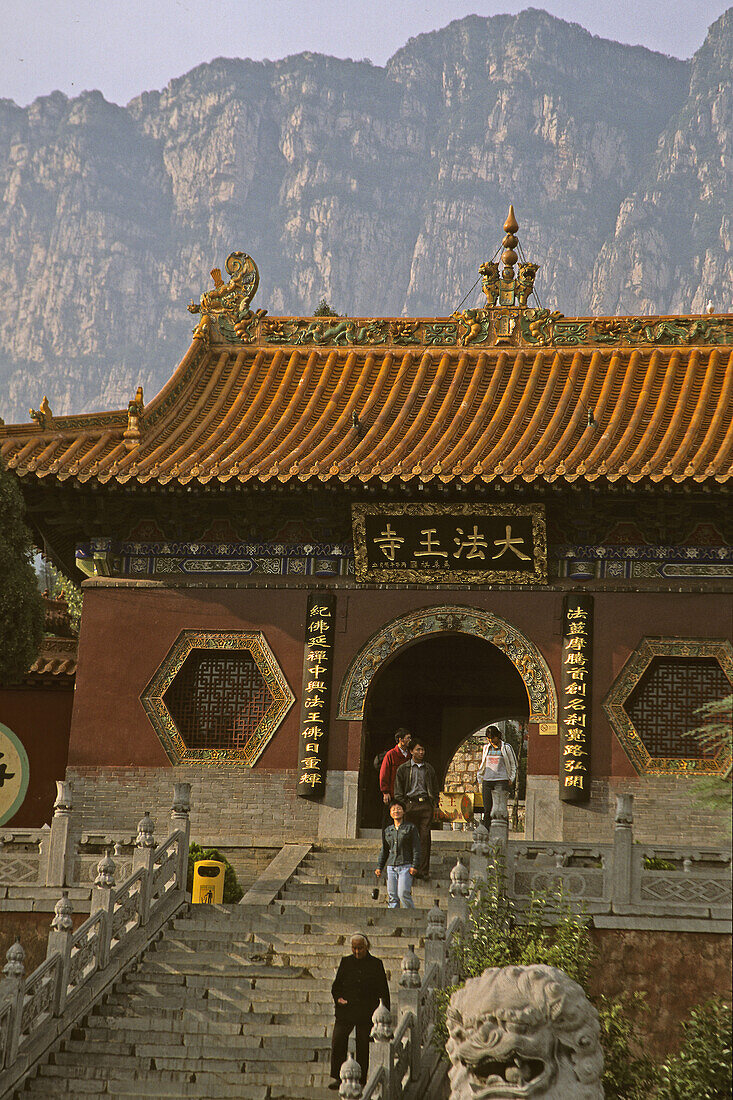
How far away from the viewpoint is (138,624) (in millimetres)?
15820

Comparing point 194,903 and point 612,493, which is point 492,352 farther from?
point 194,903

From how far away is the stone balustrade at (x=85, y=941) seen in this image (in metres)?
9.42

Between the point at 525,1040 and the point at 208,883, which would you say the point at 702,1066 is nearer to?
the point at 525,1040

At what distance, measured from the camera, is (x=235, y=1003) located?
10.4 meters

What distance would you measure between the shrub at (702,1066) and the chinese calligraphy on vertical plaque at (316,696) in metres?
6.07

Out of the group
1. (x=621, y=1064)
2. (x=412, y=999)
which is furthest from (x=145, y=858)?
(x=621, y=1064)

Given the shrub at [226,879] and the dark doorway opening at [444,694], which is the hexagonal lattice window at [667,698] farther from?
the dark doorway opening at [444,694]

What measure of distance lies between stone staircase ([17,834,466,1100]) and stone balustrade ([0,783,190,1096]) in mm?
148

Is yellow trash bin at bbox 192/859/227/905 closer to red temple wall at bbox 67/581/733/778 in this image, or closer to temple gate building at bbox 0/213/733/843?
temple gate building at bbox 0/213/733/843

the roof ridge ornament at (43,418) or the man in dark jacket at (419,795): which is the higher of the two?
the roof ridge ornament at (43,418)

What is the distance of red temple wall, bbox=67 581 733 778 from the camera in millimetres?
14742

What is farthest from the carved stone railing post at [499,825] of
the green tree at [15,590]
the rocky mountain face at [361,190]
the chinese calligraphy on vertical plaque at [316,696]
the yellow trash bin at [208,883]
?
the rocky mountain face at [361,190]

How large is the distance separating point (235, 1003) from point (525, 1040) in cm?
403

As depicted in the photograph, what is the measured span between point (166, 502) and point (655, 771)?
615cm
